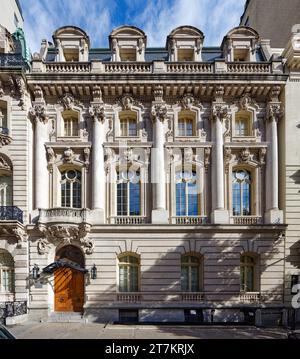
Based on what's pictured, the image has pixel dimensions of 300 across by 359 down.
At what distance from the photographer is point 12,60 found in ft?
60.7

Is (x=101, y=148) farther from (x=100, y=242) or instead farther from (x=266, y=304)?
(x=266, y=304)

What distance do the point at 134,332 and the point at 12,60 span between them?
17411 millimetres

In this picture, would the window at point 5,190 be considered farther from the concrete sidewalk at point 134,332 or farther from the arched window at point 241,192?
the arched window at point 241,192

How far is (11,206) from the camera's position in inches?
709

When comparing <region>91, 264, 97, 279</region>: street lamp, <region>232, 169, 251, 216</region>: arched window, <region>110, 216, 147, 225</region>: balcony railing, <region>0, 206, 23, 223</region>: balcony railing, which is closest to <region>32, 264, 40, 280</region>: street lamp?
<region>0, 206, 23, 223</region>: balcony railing

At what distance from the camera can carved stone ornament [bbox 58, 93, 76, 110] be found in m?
19.2

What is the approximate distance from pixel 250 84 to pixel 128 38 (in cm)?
867

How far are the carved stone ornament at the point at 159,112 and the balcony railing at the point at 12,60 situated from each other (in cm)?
850

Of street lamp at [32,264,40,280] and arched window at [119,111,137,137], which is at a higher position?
arched window at [119,111,137,137]

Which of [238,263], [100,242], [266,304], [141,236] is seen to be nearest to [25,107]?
[100,242]

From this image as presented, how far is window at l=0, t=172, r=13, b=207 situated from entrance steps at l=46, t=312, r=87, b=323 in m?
7.28

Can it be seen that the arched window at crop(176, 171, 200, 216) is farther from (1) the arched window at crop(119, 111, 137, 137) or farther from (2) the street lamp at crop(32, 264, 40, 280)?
(2) the street lamp at crop(32, 264, 40, 280)

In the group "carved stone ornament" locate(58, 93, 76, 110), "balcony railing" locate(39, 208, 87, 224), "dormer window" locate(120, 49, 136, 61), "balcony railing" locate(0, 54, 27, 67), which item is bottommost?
"balcony railing" locate(39, 208, 87, 224)

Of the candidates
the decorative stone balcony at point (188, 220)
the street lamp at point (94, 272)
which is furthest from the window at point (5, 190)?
the decorative stone balcony at point (188, 220)
